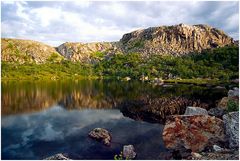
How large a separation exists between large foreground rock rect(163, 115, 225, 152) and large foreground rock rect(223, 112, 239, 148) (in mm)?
1132

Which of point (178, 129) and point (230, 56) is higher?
point (230, 56)

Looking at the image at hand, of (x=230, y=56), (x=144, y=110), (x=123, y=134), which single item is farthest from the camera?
(x=230, y=56)

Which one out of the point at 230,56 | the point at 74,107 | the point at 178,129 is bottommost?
the point at 74,107

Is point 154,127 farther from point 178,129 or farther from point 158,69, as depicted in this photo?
point 158,69

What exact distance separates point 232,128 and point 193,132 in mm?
3841

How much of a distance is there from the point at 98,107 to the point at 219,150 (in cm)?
4327

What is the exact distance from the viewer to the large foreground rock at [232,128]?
23.9 m

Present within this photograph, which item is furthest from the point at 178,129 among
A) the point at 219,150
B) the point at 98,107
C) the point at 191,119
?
the point at 98,107

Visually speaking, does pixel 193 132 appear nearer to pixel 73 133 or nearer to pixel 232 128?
pixel 232 128

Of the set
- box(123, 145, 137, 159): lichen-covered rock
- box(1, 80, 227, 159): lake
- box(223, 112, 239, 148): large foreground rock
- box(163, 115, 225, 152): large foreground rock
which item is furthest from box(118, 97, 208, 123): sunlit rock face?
box(223, 112, 239, 148): large foreground rock

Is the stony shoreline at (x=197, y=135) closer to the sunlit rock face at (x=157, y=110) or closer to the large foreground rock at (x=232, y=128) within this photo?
the large foreground rock at (x=232, y=128)

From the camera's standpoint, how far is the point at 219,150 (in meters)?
23.4

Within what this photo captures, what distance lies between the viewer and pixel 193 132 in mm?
27109

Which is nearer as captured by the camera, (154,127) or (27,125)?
(154,127)
